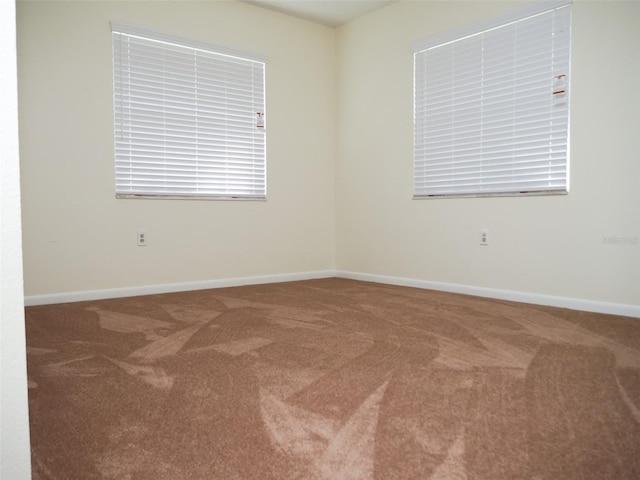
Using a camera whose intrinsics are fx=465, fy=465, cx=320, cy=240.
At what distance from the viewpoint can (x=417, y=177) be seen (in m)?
3.94

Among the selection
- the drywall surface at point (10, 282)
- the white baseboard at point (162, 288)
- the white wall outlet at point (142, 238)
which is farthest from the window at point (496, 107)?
the drywall surface at point (10, 282)

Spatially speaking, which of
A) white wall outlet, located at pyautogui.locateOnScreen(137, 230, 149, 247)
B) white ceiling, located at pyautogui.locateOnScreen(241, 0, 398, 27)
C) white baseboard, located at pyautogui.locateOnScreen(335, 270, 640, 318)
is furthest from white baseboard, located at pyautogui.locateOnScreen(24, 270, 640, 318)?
white ceiling, located at pyautogui.locateOnScreen(241, 0, 398, 27)

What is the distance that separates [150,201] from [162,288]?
27.3 inches

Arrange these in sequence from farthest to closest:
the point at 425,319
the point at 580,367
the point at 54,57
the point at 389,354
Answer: the point at 54,57 < the point at 425,319 < the point at 389,354 < the point at 580,367

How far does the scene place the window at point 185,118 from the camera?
3529mm

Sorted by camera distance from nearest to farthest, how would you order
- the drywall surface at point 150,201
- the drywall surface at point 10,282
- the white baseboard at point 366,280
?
1. the drywall surface at point 10,282
2. the white baseboard at point 366,280
3. the drywall surface at point 150,201

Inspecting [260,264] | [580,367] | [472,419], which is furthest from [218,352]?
[260,264]

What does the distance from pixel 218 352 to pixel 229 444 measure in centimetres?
86

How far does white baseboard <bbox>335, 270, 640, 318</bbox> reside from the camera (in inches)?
110

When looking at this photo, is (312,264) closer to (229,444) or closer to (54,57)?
(54,57)

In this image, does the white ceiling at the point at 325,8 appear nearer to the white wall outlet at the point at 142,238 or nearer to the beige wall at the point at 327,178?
the beige wall at the point at 327,178

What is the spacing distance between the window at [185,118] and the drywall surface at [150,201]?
0.09 metres

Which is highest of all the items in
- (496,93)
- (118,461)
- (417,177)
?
(496,93)

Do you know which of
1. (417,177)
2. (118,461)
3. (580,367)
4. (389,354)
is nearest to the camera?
(118,461)
